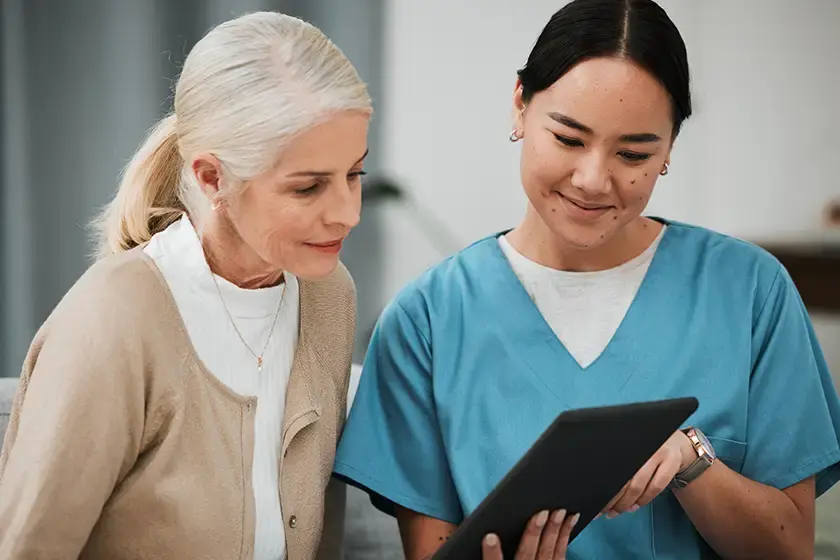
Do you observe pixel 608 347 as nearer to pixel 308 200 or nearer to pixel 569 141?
pixel 569 141

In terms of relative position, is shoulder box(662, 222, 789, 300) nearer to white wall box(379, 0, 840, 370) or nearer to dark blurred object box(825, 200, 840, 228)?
white wall box(379, 0, 840, 370)

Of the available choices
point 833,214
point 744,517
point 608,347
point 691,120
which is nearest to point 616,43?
point 608,347

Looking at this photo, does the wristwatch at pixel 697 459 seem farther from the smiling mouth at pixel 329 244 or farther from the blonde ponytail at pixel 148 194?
the blonde ponytail at pixel 148 194

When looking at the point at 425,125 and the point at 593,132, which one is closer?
the point at 593,132

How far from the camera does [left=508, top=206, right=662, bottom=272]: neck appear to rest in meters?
1.57

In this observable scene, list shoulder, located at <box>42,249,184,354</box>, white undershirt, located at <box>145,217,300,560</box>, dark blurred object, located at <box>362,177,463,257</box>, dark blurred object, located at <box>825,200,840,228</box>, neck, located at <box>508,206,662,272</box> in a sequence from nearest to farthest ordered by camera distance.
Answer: shoulder, located at <box>42,249,184,354</box> → white undershirt, located at <box>145,217,300,560</box> → neck, located at <box>508,206,662,272</box> → dark blurred object, located at <box>362,177,463,257</box> → dark blurred object, located at <box>825,200,840,228</box>

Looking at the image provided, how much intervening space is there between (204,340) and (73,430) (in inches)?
8.2

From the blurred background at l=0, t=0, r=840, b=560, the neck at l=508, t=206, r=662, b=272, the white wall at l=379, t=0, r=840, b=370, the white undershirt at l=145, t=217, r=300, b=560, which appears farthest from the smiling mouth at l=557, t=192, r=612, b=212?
the white wall at l=379, t=0, r=840, b=370

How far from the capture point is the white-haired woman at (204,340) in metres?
1.20

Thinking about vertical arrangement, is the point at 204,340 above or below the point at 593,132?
below

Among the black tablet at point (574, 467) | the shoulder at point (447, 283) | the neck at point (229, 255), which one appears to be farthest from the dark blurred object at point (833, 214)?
the neck at point (229, 255)

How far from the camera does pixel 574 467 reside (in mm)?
1188

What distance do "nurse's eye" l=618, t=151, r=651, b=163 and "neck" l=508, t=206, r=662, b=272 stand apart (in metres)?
0.17

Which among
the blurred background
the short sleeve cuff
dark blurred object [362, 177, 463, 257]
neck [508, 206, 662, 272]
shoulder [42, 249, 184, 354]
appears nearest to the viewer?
shoulder [42, 249, 184, 354]
